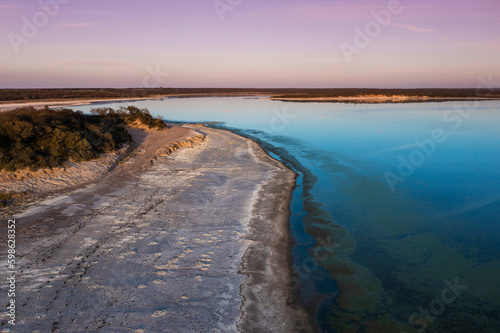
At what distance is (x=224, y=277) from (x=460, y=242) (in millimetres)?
7489

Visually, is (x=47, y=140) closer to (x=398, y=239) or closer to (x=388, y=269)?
(x=388, y=269)

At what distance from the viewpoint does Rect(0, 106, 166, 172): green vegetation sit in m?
13.4

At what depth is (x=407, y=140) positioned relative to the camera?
88.1ft

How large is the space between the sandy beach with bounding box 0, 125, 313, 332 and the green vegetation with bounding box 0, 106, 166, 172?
2.18 metres

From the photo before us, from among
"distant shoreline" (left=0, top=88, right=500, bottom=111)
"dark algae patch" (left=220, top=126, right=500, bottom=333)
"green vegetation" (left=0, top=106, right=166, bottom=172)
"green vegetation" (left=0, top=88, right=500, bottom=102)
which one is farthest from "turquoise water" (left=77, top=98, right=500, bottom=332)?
"green vegetation" (left=0, top=88, right=500, bottom=102)

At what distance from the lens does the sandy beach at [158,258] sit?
6.00 meters

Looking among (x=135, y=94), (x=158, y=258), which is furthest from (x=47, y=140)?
(x=135, y=94)

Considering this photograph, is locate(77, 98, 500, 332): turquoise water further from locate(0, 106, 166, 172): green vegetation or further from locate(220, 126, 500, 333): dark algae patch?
locate(0, 106, 166, 172): green vegetation

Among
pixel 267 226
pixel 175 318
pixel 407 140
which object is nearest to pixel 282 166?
pixel 267 226

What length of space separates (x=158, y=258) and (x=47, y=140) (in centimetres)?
1083

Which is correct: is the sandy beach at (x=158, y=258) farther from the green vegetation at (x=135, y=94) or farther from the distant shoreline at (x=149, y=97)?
the green vegetation at (x=135, y=94)

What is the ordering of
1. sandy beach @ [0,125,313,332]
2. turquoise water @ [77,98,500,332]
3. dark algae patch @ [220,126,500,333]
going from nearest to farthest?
sandy beach @ [0,125,313,332] → dark algae patch @ [220,126,500,333] → turquoise water @ [77,98,500,332]

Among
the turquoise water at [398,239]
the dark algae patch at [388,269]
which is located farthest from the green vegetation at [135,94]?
the dark algae patch at [388,269]

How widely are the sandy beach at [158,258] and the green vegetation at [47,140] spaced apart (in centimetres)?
218
